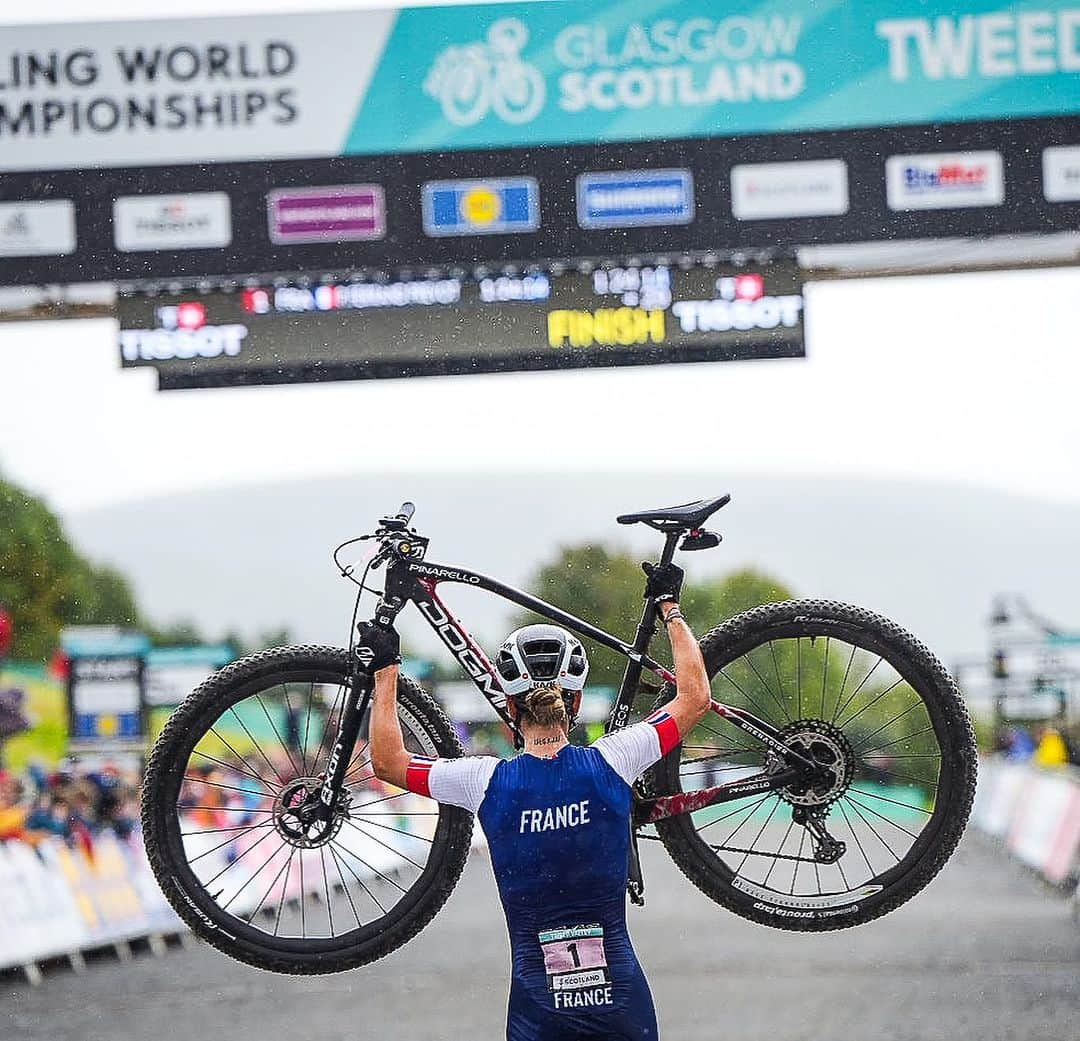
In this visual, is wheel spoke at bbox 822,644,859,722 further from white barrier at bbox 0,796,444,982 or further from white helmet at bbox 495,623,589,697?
white barrier at bbox 0,796,444,982

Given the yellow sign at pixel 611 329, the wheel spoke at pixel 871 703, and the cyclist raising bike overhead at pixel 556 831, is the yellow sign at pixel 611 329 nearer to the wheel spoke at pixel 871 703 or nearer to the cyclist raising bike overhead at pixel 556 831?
the wheel spoke at pixel 871 703

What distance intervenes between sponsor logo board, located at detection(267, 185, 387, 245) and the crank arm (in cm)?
242

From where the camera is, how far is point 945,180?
5.99 meters

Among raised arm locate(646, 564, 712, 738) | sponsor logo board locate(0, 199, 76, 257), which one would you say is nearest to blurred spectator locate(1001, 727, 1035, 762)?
raised arm locate(646, 564, 712, 738)

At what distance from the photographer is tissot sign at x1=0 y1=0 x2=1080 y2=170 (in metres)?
6.08

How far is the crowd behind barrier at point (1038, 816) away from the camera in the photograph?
10.2 metres

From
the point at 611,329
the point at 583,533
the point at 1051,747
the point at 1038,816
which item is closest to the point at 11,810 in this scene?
the point at 583,533

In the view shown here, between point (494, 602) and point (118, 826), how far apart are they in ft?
15.6

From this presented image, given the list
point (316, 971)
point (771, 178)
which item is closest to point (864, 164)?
point (771, 178)

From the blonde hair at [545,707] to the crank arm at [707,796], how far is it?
54 centimetres

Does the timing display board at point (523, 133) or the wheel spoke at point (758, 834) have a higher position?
the timing display board at point (523, 133)

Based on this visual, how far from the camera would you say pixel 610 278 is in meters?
5.92

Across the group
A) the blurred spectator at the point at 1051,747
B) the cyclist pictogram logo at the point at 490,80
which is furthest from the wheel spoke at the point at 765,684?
the cyclist pictogram logo at the point at 490,80

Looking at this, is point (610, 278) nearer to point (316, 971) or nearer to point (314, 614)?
point (314, 614)
